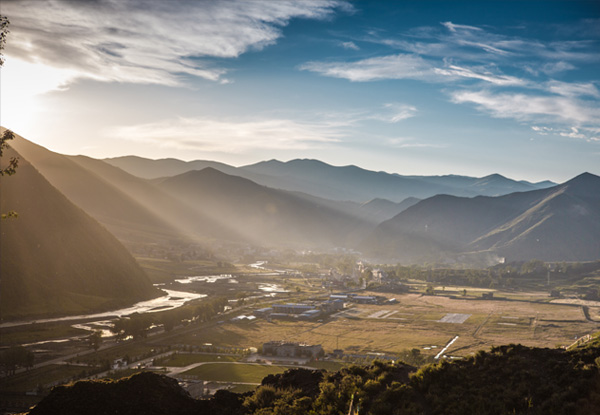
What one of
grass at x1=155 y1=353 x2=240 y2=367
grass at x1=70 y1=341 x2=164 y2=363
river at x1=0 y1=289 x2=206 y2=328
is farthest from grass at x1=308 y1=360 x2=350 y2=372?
river at x1=0 y1=289 x2=206 y2=328

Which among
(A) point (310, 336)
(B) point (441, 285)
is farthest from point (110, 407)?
(B) point (441, 285)

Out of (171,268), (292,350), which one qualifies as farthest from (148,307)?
(171,268)

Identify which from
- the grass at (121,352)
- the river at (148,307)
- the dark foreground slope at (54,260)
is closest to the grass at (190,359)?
the grass at (121,352)

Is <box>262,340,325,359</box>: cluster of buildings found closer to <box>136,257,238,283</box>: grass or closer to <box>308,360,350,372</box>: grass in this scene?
<box>308,360,350,372</box>: grass

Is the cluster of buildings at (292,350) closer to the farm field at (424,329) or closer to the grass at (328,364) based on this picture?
the grass at (328,364)

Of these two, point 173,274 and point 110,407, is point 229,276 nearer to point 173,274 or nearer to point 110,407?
point 173,274

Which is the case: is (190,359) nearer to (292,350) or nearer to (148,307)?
(292,350)

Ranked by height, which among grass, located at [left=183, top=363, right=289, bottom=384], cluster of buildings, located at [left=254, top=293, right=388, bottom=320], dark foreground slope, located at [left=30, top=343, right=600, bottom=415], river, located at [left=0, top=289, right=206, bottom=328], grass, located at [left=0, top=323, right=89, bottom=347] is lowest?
river, located at [left=0, top=289, right=206, bottom=328]
